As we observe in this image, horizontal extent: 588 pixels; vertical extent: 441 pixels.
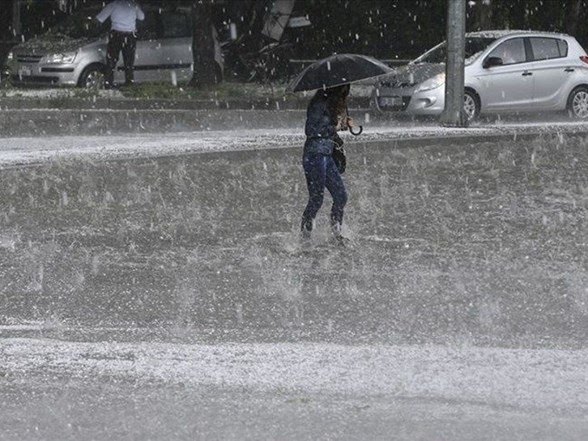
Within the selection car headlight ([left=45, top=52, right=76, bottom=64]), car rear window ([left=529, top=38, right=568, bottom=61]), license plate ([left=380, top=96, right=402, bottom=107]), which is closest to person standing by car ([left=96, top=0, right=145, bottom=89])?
car headlight ([left=45, top=52, right=76, bottom=64])

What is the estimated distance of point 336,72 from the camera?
36.4 ft

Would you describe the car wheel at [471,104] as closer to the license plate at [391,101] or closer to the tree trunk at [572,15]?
the license plate at [391,101]

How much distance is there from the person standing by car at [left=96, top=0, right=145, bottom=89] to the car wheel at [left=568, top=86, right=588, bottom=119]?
7.57 meters

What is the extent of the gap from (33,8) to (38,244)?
25352 millimetres

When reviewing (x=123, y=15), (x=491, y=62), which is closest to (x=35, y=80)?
(x=123, y=15)

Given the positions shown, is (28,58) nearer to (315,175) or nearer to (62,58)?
(62,58)

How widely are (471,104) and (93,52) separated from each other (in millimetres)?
7968

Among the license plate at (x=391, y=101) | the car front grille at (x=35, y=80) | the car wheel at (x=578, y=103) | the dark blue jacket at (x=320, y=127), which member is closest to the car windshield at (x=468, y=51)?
the license plate at (x=391, y=101)

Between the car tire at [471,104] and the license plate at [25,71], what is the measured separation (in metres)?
8.81

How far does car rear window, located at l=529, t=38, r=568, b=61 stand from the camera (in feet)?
77.6

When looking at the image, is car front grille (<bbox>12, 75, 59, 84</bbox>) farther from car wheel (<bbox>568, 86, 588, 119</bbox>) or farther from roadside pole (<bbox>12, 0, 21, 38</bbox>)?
car wheel (<bbox>568, 86, 588, 119</bbox>)

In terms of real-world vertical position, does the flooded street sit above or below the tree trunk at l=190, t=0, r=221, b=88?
below

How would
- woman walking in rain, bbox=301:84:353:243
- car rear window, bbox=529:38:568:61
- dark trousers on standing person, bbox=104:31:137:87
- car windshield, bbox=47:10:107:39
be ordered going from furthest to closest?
car windshield, bbox=47:10:107:39 → dark trousers on standing person, bbox=104:31:137:87 → car rear window, bbox=529:38:568:61 → woman walking in rain, bbox=301:84:353:243

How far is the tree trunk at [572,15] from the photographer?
109 feet
